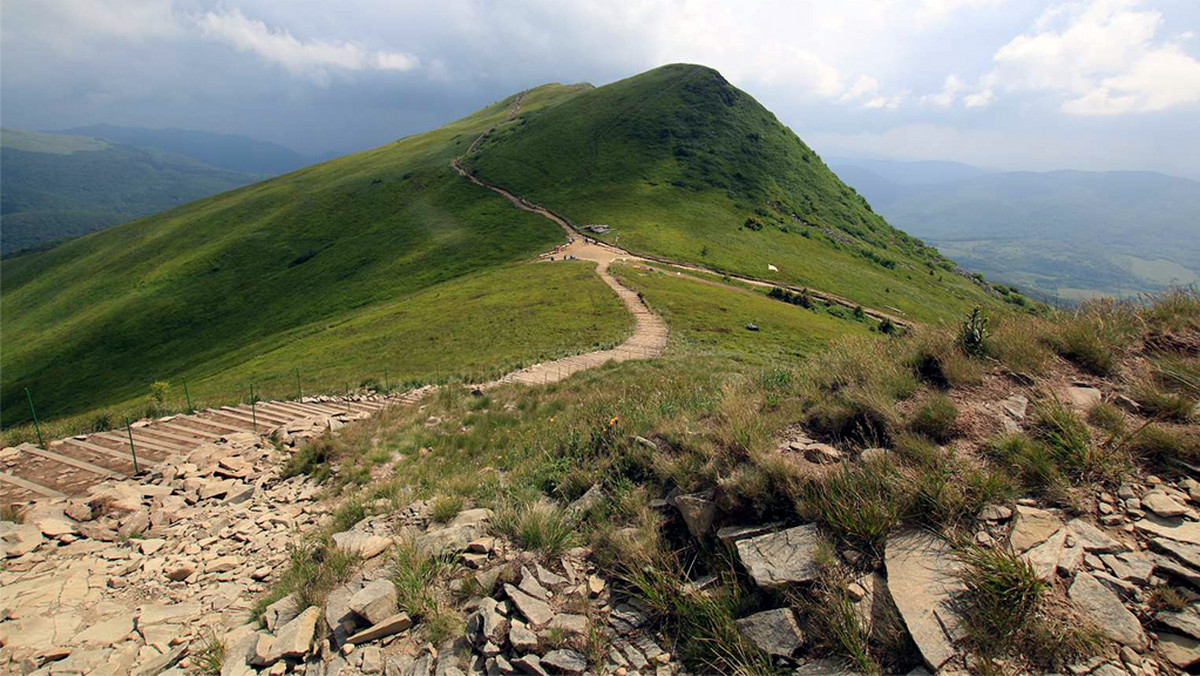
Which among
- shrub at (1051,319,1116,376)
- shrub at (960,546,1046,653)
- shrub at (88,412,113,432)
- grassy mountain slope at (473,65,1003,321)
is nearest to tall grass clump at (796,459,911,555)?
shrub at (960,546,1046,653)

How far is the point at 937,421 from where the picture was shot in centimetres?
606

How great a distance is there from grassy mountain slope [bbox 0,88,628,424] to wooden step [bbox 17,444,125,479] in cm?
1483

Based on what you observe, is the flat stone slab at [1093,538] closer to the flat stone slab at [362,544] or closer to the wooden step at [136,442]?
the flat stone slab at [362,544]

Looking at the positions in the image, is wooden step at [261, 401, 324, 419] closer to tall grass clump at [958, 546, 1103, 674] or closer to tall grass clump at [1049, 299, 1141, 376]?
tall grass clump at [958, 546, 1103, 674]

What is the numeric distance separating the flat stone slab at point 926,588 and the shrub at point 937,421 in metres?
1.81

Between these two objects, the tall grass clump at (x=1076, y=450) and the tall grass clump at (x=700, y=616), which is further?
the tall grass clump at (x=1076, y=450)

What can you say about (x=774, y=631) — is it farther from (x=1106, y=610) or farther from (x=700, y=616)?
(x=1106, y=610)

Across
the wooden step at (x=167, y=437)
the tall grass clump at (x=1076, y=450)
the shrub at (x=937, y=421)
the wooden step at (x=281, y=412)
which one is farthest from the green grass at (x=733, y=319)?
the wooden step at (x=167, y=437)

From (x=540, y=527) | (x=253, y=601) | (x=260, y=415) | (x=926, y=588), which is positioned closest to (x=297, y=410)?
(x=260, y=415)

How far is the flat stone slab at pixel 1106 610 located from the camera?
356cm

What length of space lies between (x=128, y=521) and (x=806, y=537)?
1171 centimetres

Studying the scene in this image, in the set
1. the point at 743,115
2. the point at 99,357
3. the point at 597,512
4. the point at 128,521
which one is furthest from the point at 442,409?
the point at 743,115

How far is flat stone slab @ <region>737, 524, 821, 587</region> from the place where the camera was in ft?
15.3

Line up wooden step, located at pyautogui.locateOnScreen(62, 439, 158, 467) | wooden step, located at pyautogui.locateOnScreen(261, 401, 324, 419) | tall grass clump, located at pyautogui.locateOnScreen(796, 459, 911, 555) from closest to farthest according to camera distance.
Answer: tall grass clump, located at pyautogui.locateOnScreen(796, 459, 911, 555) → wooden step, located at pyautogui.locateOnScreen(62, 439, 158, 467) → wooden step, located at pyautogui.locateOnScreen(261, 401, 324, 419)
